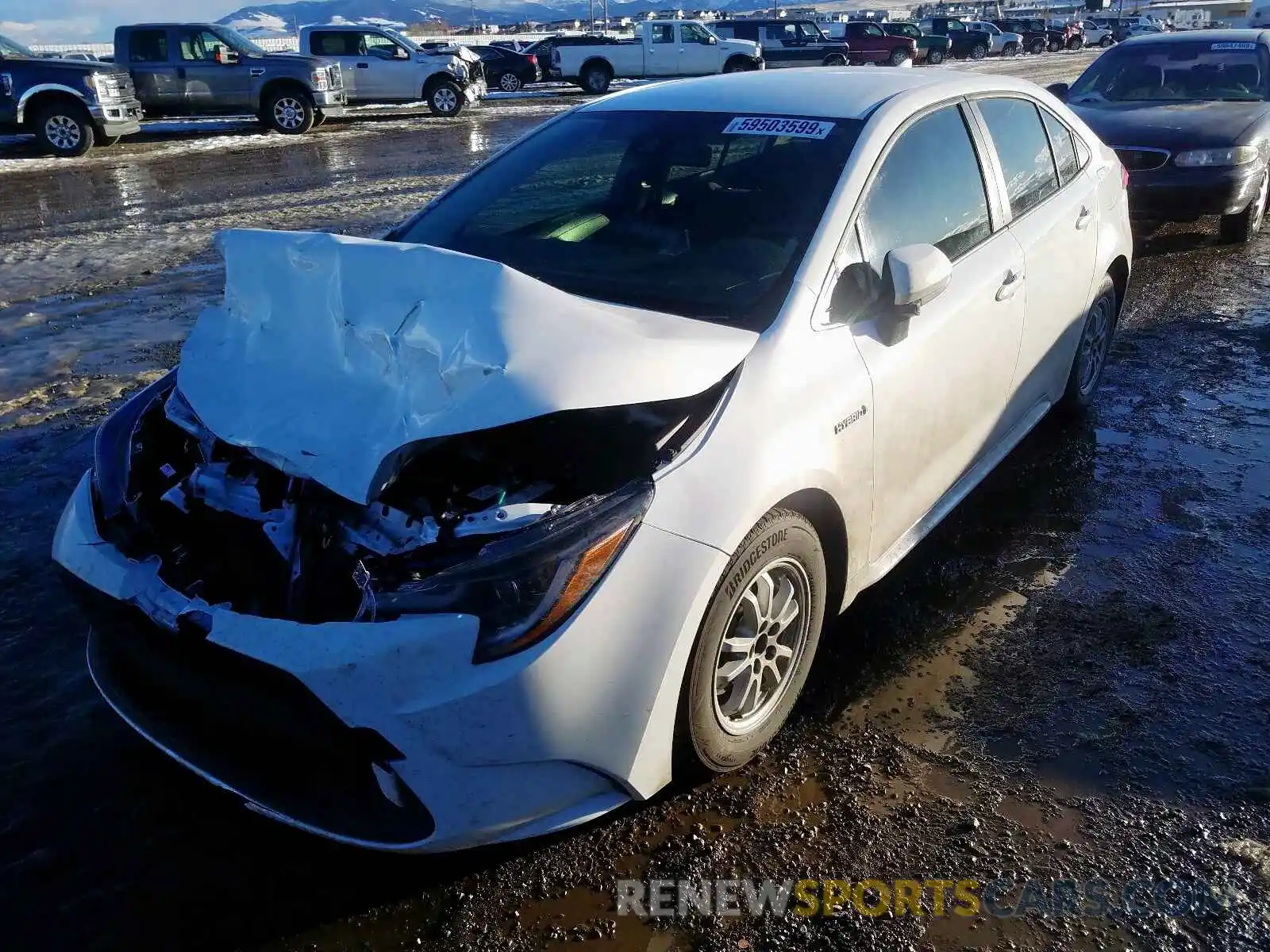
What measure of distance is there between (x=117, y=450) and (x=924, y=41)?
43.0m

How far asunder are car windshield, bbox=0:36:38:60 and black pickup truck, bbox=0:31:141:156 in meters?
0.01

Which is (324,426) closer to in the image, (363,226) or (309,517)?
(309,517)

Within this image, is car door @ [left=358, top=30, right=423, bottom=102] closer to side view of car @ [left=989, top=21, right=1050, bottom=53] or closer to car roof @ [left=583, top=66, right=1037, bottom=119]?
car roof @ [left=583, top=66, right=1037, bottom=119]

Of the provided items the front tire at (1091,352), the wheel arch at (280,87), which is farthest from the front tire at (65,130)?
the front tire at (1091,352)

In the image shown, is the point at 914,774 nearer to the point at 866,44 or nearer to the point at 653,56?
the point at 653,56

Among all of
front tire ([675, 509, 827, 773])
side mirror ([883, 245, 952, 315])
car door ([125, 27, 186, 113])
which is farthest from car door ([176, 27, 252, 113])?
front tire ([675, 509, 827, 773])

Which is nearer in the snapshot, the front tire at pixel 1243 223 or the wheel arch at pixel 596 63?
the front tire at pixel 1243 223

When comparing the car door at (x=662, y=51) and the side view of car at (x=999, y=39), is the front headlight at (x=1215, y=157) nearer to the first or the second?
the car door at (x=662, y=51)

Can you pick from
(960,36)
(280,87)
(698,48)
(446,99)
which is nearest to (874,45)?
(698,48)

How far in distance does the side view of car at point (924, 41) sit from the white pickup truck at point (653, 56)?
1244 cm

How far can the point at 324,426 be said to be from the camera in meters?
2.43

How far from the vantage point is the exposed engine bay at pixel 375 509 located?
88.0 inches

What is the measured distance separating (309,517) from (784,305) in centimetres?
139

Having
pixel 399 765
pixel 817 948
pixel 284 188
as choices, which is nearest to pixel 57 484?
pixel 399 765
